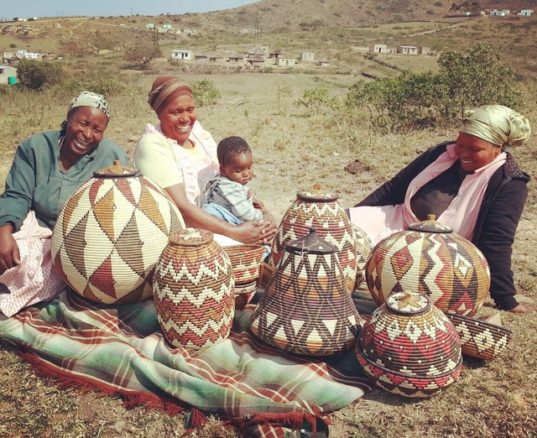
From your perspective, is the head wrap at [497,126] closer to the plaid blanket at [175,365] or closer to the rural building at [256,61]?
the plaid blanket at [175,365]

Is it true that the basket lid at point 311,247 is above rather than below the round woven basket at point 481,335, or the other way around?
above

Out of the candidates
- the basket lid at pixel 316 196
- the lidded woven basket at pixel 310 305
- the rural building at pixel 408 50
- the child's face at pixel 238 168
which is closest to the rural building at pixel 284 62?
the rural building at pixel 408 50

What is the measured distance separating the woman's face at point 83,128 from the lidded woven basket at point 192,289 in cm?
119

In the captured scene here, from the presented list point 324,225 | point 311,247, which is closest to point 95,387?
point 311,247

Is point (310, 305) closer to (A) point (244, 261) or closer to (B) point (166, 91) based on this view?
(A) point (244, 261)

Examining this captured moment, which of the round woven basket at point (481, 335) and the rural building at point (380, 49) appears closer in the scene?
the round woven basket at point (481, 335)

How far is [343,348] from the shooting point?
2947mm

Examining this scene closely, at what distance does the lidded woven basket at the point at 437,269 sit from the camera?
3107 mm

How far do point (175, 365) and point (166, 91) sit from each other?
1973mm

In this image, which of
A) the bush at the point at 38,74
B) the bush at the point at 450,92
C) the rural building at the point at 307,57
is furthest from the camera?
the rural building at the point at 307,57

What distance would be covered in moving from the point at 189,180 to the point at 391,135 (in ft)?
21.1

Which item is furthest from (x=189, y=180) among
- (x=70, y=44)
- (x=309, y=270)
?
(x=70, y=44)

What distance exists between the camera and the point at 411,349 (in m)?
2.65

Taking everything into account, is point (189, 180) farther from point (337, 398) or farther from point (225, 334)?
point (337, 398)
